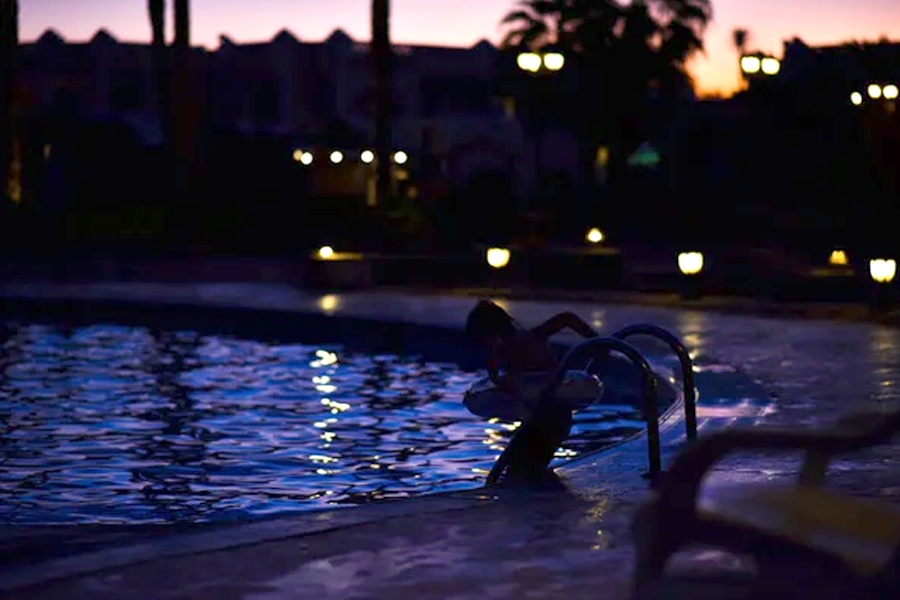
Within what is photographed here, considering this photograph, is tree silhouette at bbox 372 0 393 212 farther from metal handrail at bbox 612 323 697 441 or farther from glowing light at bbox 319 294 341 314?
metal handrail at bbox 612 323 697 441

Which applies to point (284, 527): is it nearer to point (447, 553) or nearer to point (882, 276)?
point (447, 553)

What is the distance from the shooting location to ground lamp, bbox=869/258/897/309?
70.7ft

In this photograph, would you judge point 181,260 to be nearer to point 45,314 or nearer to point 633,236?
point 45,314

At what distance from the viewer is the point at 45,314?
25.2 m

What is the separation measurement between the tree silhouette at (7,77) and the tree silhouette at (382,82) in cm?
757

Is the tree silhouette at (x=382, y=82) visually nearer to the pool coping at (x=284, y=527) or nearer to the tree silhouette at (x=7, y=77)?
the tree silhouette at (x=7, y=77)

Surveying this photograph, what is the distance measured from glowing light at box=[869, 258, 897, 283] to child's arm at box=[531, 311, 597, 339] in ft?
35.8

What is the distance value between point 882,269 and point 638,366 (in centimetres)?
1237

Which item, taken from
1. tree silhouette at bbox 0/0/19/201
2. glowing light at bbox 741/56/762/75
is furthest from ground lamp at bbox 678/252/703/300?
tree silhouette at bbox 0/0/19/201

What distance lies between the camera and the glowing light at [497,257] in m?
26.4

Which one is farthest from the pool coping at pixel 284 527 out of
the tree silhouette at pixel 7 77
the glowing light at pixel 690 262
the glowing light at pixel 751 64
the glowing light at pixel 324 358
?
the tree silhouette at pixel 7 77

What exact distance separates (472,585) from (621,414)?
822 cm

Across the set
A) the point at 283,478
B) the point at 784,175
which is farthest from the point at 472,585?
the point at 784,175

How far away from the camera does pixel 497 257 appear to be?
26422 millimetres
